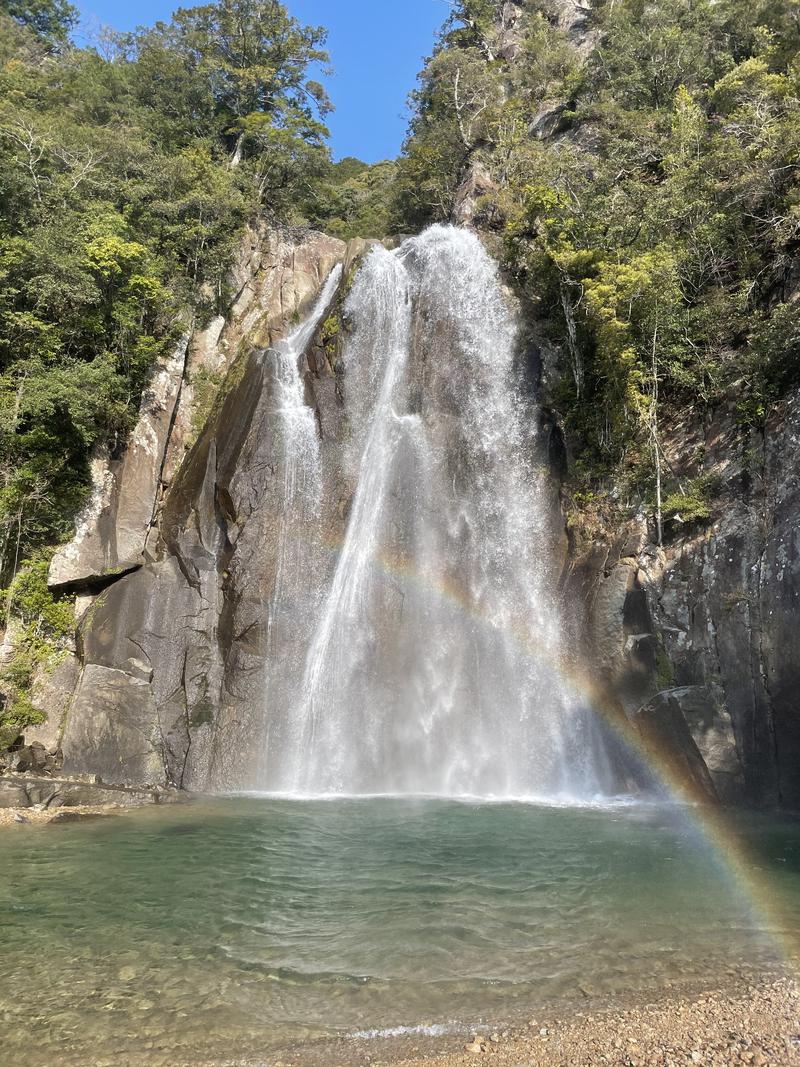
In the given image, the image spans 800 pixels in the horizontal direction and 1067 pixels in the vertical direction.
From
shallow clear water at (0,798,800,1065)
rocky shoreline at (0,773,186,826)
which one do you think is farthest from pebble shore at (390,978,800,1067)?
rocky shoreline at (0,773,186,826)

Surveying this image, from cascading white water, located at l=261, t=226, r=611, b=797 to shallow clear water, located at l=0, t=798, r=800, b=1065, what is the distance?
3.92 metres

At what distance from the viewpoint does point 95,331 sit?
1986 cm

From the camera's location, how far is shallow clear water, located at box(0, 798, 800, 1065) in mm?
5102

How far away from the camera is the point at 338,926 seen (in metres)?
6.95

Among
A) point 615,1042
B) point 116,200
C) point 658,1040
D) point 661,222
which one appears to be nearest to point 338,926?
point 615,1042

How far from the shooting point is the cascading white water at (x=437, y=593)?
15.2 m

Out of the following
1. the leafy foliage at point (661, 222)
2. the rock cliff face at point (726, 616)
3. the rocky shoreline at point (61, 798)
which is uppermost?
the leafy foliage at point (661, 222)

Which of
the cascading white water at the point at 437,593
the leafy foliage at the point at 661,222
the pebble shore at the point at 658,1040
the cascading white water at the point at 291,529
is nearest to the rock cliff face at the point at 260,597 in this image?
the cascading white water at the point at 291,529

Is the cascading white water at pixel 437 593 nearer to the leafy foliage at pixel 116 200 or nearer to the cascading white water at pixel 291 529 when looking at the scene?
the cascading white water at pixel 291 529

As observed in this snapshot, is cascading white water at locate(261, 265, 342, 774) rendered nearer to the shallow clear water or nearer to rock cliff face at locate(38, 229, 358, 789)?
rock cliff face at locate(38, 229, 358, 789)

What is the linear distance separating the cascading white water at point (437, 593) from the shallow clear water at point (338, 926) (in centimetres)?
392

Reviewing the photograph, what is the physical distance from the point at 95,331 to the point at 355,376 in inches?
325

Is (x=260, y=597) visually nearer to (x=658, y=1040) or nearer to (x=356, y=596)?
(x=356, y=596)

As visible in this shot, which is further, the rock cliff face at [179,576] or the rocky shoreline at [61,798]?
the rock cliff face at [179,576]
